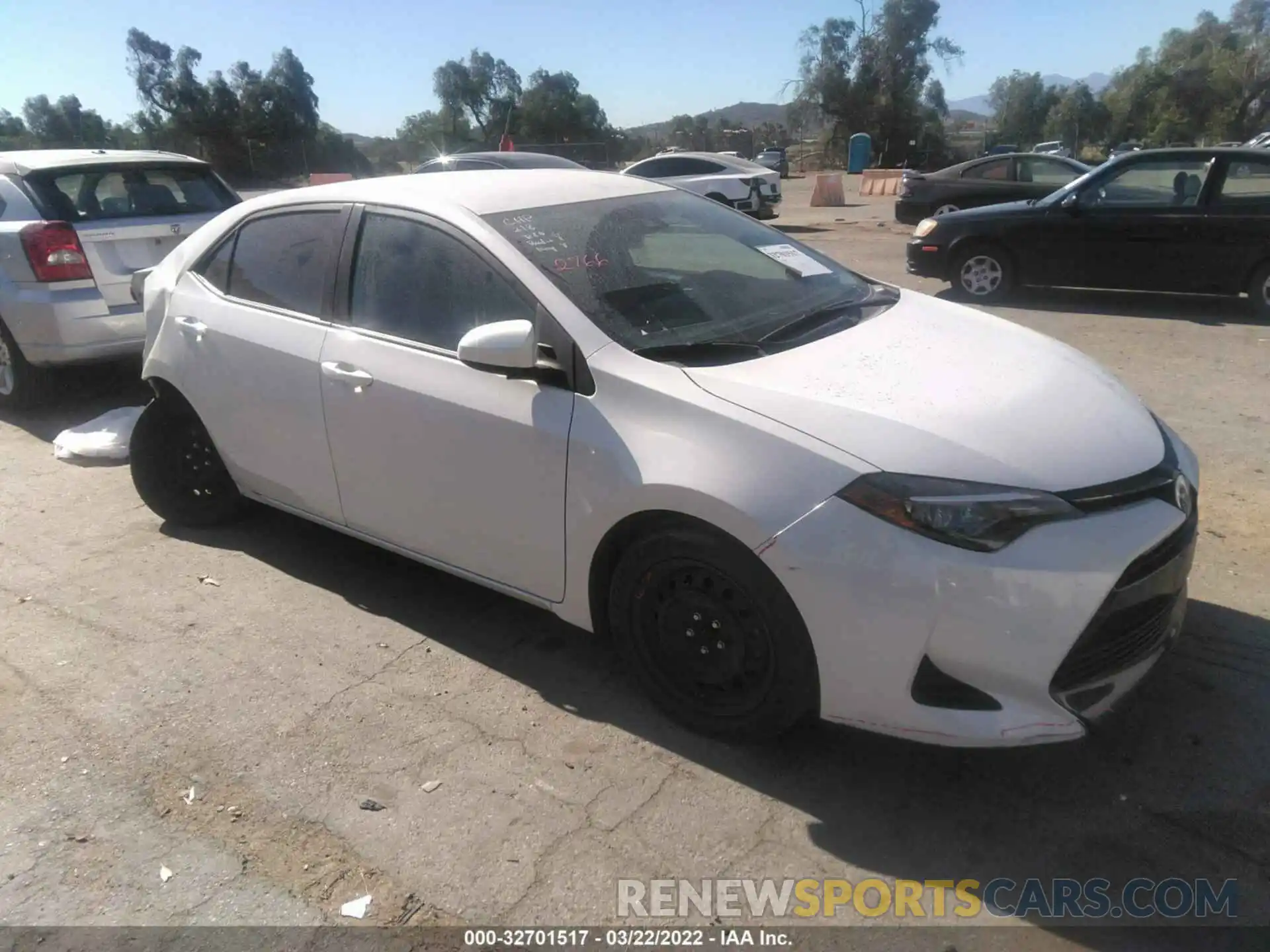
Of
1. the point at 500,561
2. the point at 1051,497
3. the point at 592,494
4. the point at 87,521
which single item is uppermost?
the point at 1051,497

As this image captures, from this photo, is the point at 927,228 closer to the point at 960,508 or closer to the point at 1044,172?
the point at 1044,172

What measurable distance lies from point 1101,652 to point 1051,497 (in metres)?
0.45

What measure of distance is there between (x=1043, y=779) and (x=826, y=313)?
170cm

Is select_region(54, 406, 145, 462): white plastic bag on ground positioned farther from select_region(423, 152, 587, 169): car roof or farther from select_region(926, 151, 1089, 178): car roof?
select_region(926, 151, 1089, 178): car roof

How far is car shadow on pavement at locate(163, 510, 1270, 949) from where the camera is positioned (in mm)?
2539

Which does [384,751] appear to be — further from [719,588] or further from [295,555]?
[295,555]

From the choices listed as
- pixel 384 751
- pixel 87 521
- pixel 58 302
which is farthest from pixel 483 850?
pixel 58 302

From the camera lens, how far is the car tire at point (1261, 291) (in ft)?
28.9

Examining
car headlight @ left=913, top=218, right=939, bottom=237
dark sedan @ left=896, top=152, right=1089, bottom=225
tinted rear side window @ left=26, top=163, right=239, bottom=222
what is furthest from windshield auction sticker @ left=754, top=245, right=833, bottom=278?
dark sedan @ left=896, top=152, right=1089, bottom=225

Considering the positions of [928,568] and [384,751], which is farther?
[384,751]

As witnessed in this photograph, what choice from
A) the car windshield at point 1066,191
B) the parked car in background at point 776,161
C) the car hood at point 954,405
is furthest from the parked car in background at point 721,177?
the parked car in background at point 776,161

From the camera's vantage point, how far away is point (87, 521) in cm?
507

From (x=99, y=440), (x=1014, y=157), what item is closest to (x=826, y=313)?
(x=99, y=440)

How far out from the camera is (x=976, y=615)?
244 centimetres
